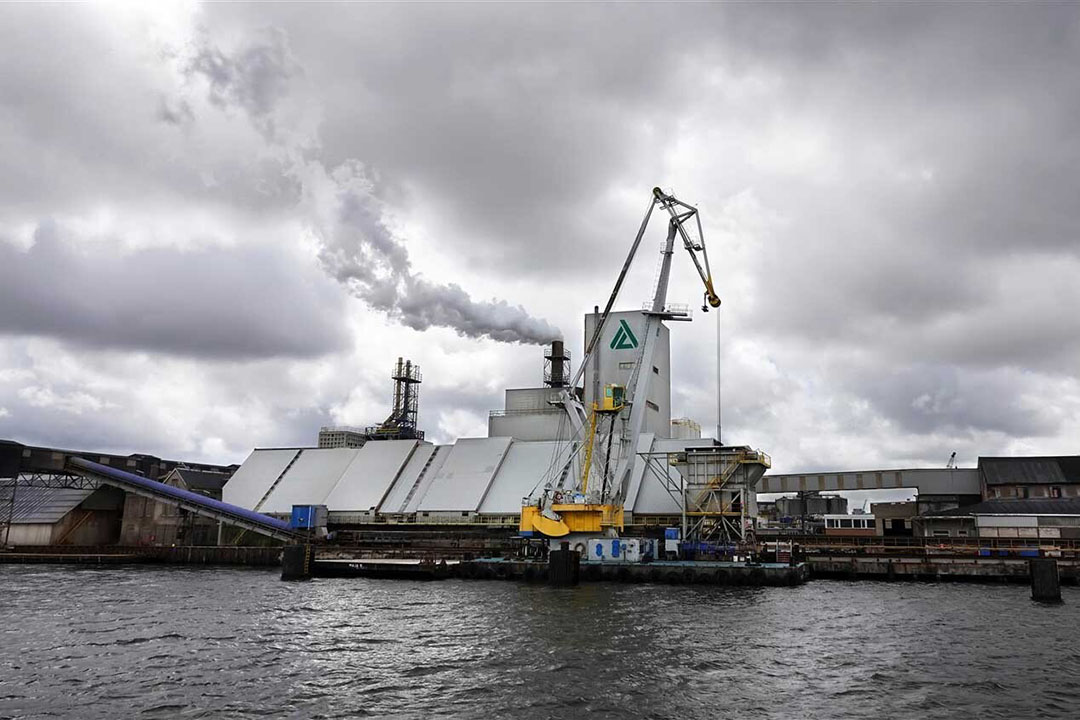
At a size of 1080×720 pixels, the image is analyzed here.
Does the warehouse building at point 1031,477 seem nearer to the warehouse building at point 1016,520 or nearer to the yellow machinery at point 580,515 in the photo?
the warehouse building at point 1016,520

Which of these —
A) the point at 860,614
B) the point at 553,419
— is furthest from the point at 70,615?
the point at 553,419

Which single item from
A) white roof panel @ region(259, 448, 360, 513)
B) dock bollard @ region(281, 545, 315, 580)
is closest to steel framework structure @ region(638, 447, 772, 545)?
dock bollard @ region(281, 545, 315, 580)

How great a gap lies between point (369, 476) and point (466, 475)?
1015 cm

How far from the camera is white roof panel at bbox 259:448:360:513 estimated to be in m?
70.6

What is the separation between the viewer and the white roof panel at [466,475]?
63.3m

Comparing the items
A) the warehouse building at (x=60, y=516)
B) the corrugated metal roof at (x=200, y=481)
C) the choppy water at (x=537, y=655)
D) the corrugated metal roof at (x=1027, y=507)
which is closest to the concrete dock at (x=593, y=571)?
the choppy water at (x=537, y=655)

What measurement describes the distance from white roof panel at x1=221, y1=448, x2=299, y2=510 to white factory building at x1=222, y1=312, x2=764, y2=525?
5.4 inches

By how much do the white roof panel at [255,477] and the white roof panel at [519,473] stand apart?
78.9 ft

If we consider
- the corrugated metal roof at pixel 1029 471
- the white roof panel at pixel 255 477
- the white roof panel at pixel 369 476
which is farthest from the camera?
the white roof panel at pixel 255 477

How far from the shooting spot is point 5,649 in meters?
21.8

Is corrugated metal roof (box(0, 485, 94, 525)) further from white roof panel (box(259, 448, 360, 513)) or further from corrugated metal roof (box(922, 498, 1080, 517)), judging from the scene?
corrugated metal roof (box(922, 498, 1080, 517))

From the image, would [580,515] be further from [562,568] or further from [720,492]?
[720,492]

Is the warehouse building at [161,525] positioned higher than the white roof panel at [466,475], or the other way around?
the white roof panel at [466,475]

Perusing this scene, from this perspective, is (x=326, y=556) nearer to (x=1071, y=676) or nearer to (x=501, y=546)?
(x=501, y=546)
